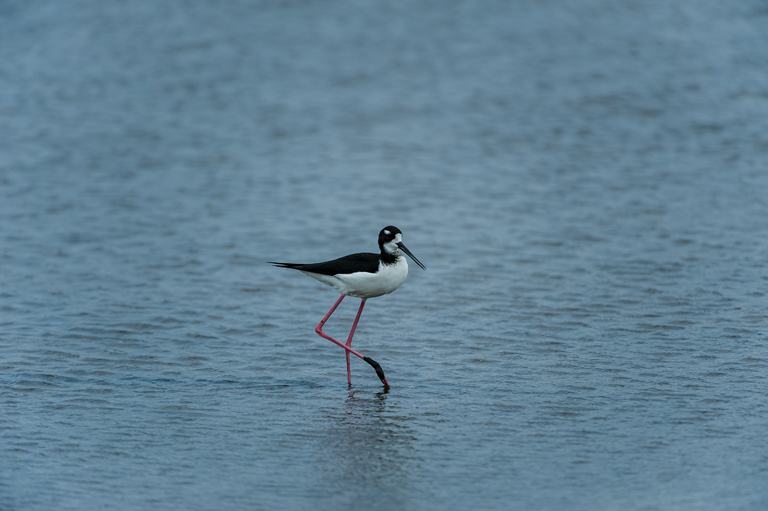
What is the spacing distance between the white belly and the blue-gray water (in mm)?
650

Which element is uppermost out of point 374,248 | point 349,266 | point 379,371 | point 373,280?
point 349,266

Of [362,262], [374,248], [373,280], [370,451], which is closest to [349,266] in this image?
[362,262]

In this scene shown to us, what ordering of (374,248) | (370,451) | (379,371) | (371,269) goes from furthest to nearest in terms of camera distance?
(374,248)
(371,269)
(379,371)
(370,451)

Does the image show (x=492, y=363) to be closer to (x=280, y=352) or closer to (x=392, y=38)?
(x=280, y=352)

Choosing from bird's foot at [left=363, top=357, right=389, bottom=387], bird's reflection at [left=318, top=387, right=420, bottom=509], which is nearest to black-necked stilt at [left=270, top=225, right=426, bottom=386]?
bird's foot at [left=363, top=357, right=389, bottom=387]

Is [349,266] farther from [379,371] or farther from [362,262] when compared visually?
[379,371]

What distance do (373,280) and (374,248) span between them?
3.90m

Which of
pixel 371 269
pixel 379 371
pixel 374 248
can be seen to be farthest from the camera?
pixel 374 248

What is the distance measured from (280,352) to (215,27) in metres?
14.9

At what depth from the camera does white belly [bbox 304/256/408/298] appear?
7.51 meters

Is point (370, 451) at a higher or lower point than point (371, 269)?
lower

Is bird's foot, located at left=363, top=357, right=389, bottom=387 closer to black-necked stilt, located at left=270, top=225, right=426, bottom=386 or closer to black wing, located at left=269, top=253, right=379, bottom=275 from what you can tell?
black-necked stilt, located at left=270, top=225, right=426, bottom=386

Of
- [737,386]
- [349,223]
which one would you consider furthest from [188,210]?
[737,386]

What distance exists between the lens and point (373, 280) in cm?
753
